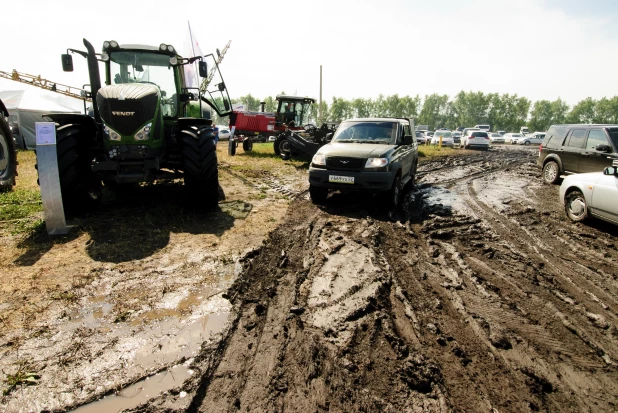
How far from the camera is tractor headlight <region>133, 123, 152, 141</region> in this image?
5959 millimetres

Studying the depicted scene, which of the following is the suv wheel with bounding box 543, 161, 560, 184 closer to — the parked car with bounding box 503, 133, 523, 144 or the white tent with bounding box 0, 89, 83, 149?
the white tent with bounding box 0, 89, 83, 149

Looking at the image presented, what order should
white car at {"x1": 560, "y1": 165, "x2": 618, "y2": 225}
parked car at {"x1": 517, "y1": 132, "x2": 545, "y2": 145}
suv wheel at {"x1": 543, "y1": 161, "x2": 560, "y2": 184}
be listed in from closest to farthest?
white car at {"x1": 560, "y1": 165, "x2": 618, "y2": 225}, suv wheel at {"x1": 543, "y1": 161, "x2": 560, "y2": 184}, parked car at {"x1": 517, "y1": 132, "x2": 545, "y2": 145}

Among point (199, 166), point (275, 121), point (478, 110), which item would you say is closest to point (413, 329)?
point (199, 166)

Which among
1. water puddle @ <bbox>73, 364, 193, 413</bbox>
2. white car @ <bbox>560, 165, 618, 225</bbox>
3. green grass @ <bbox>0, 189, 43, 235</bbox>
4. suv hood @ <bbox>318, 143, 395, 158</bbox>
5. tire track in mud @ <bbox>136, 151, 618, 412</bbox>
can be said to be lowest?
water puddle @ <bbox>73, 364, 193, 413</bbox>

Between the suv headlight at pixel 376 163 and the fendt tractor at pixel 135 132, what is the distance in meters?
2.91

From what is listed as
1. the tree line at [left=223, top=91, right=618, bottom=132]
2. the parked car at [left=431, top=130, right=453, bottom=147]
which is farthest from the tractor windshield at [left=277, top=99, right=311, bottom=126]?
the tree line at [left=223, top=91, right=618, bottom=132]

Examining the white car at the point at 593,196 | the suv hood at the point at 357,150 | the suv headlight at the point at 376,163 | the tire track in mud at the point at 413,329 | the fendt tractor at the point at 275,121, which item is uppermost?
the fendt tractor at the point at 275,121

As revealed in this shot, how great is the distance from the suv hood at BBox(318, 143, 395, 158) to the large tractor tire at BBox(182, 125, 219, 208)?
2351 mm

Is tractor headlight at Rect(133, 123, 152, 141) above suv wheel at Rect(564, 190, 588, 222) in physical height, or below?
above

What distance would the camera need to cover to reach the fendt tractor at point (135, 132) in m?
5.80

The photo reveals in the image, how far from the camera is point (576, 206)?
6.76 m

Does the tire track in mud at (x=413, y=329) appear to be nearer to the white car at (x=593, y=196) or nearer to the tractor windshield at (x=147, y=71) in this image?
the white car at (x=593, y=196)

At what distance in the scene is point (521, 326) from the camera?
317 cm

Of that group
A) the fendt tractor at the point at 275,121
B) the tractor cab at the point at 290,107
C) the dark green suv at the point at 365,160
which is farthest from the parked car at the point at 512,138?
the dark green suv at the point at 365,160
